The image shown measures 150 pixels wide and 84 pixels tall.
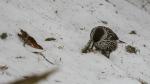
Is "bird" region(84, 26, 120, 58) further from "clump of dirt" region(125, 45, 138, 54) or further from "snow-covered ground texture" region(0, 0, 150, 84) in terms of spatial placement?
"clump of dirt" region(125, 45, 138, 54)

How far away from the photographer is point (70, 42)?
9.72 metres

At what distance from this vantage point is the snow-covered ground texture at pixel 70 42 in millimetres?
7096

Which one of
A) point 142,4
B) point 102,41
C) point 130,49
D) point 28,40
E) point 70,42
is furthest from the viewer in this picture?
point 142,4

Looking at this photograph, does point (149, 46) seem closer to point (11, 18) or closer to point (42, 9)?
point (42, 9)

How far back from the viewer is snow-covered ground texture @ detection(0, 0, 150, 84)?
23.3 feet

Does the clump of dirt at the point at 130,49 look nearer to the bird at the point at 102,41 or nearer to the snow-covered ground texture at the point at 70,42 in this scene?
the snow-covered ground texture at the point at 70,42

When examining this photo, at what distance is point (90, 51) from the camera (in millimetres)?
9234

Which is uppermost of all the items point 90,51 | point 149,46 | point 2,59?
point 2,59

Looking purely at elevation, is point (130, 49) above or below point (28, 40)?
below

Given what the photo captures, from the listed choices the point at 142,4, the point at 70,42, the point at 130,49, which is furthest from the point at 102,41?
the point at 142,4

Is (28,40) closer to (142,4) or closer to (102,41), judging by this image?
(102,41)

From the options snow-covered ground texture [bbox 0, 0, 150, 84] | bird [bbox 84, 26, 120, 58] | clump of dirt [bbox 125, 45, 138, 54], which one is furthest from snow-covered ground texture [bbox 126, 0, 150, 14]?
bird [bbox 84, 26, 120, 58]

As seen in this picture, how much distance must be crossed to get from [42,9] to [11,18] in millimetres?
2594

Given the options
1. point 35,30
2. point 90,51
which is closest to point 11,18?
point 35,30
